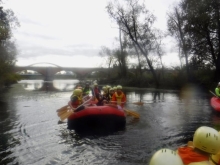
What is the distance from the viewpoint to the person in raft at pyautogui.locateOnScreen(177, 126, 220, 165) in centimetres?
366

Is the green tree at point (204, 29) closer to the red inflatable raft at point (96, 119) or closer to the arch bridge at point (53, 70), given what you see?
the red inflatable raft at point (96, 119)

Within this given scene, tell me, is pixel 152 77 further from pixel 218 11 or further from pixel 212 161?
Answer: pixel 212 161

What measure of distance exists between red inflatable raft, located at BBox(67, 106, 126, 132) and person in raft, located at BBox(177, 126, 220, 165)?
23.9 feet

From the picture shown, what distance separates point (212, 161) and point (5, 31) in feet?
69.0

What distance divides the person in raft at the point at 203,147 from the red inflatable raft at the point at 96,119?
23.9ft

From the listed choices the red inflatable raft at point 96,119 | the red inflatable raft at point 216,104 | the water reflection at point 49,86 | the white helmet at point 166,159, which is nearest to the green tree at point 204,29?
the red inflatable raft at point 216,104

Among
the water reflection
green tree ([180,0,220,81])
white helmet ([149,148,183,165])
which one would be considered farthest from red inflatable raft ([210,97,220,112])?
the water reflection

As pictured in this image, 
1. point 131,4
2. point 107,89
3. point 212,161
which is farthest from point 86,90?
point 131,4

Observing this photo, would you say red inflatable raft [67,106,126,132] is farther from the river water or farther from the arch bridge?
the arch bridge

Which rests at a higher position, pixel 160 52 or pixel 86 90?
pixel 160 52

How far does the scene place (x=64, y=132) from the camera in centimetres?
1080

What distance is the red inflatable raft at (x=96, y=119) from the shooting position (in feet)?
36.0

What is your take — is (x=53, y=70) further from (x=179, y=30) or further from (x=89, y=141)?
(x=89, y=141)

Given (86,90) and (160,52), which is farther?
(160,52)
